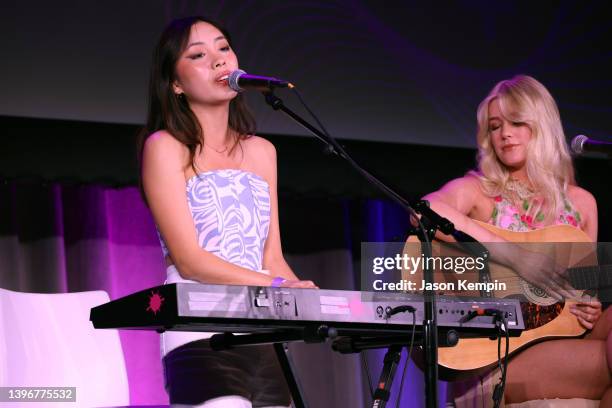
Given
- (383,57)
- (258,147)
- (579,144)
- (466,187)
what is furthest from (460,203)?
(383,57)

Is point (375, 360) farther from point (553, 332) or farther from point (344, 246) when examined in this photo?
point (553, 332)

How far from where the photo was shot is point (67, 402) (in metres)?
2.75

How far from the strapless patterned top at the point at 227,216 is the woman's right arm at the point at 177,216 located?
0.07 meters

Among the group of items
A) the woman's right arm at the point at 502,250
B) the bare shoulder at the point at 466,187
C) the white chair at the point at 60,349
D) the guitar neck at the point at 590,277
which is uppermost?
the bare shoulder at the point at 466,187

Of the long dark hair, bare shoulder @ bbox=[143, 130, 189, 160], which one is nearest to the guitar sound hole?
the long dark hair

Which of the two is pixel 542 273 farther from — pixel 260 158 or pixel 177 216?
pixel 177 216

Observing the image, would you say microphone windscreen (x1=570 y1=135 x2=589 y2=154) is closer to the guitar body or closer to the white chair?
the guitar body

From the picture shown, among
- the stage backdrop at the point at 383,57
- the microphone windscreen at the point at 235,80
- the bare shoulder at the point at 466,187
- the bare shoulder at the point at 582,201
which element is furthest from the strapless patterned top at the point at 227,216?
the stage backdrop at the point at 383,57

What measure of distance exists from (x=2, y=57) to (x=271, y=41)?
1.22m

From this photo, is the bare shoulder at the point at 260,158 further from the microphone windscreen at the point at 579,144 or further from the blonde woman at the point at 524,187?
the microphone windscreen at the point at 579,144

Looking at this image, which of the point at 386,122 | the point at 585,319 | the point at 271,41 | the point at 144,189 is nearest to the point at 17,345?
the point at 144,189

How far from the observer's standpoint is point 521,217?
3.38m

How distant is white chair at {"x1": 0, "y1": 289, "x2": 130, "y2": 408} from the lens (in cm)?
274

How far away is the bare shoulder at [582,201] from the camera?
343 centimetres
